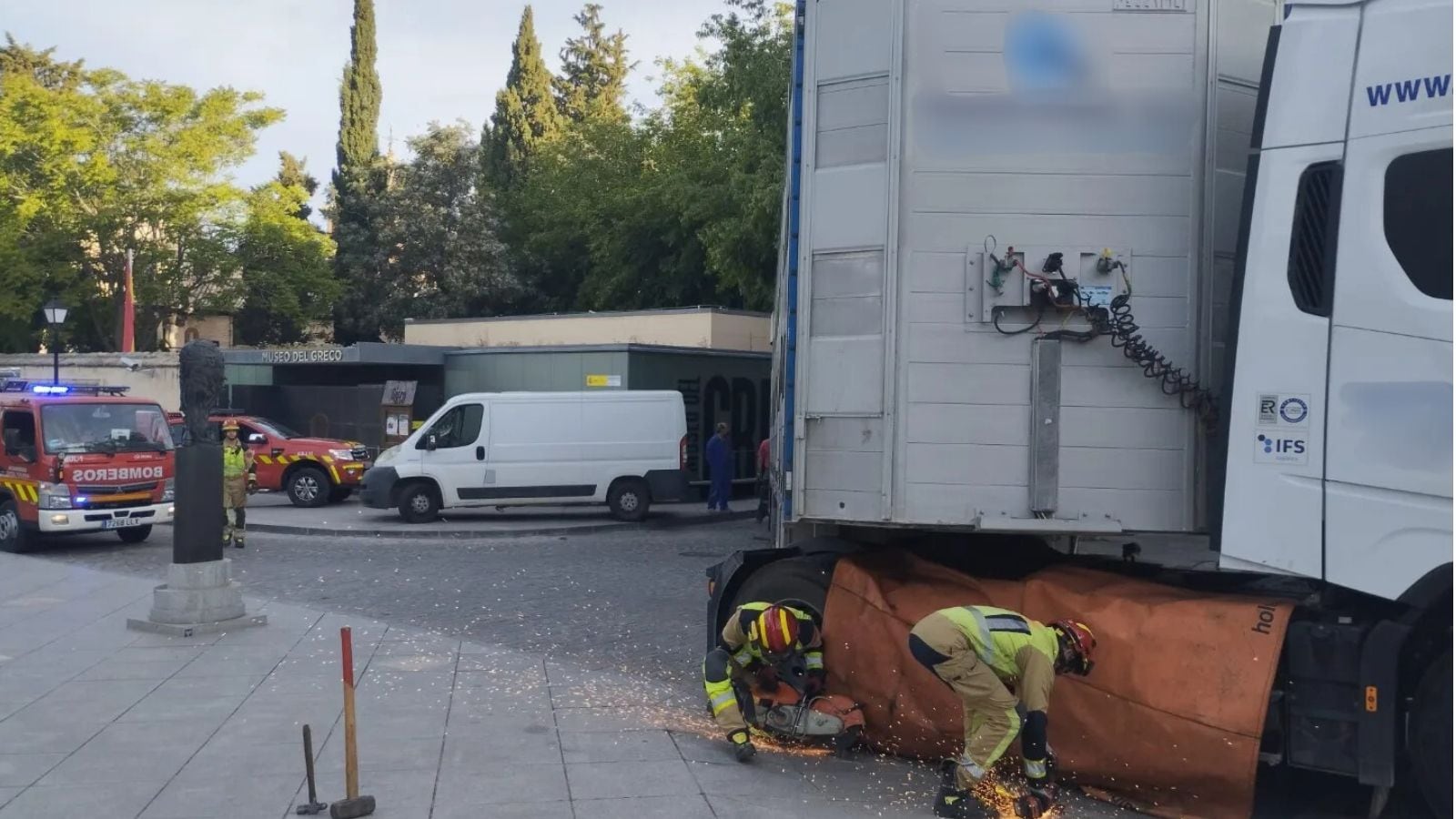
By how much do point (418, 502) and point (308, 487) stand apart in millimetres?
3481

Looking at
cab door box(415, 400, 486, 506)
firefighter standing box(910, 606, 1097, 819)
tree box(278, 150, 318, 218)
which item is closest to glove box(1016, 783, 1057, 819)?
firefighter standing box(910, 606, 1097, 819)

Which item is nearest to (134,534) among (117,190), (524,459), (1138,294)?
(524,459)

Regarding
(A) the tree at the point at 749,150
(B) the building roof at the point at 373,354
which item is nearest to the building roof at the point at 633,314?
(A) the tree at the point at 749,150

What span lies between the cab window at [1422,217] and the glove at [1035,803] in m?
2.84

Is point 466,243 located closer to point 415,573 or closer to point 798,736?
point 415,573

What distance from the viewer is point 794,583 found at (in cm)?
752

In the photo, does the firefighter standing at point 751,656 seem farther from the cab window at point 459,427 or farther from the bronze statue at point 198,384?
the cab window at point 459,427

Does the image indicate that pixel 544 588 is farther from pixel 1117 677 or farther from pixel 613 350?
pixel 613 350

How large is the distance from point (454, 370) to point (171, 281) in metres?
16.8

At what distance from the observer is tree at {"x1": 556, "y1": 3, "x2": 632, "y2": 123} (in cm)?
5388

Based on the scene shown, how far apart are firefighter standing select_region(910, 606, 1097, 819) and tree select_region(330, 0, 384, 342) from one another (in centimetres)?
3681

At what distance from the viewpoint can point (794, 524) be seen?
7.26 m

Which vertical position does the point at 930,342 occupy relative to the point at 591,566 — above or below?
above

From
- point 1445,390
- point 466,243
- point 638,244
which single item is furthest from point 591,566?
point 466,243
